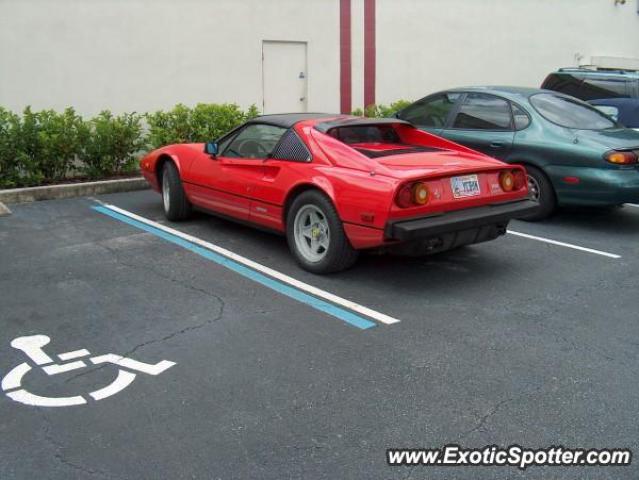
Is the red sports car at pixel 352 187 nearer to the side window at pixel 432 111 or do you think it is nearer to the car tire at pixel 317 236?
the car tire at pixel 317 236

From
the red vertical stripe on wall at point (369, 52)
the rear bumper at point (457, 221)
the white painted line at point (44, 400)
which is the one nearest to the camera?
the white painted line at point (44, 400)

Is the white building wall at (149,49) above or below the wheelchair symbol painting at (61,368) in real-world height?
above

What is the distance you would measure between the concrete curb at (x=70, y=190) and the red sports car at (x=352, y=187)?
2.99m

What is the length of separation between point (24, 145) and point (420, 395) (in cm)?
744

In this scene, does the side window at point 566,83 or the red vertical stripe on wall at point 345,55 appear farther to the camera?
the red vertical stripe on wall at point 345,55

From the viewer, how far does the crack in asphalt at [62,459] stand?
112 inches

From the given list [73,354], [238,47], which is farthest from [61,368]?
[238,47]

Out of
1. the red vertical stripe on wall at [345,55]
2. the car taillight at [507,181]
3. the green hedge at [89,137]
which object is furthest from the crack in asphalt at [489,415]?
the red vertical stripe on wall at [345,55]

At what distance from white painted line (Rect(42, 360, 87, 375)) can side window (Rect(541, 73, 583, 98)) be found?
34.7ft

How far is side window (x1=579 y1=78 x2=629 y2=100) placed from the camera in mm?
11234

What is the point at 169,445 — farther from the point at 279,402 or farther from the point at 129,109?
the point at 129,109

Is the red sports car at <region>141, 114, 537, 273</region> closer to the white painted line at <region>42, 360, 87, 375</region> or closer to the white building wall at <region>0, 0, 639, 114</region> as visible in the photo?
the white painted line at <region>42, 360, 87, 375</region>

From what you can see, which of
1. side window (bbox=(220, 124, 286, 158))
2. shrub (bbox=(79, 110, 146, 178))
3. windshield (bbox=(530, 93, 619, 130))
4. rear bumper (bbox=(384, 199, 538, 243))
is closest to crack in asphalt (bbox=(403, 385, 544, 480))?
rear bumper (bbox=(384, 199, 538, 243))

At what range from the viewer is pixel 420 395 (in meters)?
3.55
